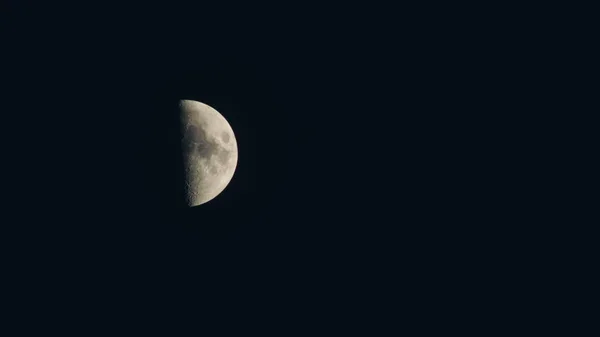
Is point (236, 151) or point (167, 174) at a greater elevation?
point (236, 151)

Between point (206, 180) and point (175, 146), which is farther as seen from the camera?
point (206, 180)

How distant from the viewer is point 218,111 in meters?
3.34


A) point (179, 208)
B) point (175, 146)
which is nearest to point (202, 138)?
point (175, 146)

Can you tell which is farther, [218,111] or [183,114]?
[218,111]

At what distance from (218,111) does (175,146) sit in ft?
1.82

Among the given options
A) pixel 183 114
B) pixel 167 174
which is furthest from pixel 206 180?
pixel 183 114

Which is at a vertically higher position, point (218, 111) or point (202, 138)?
point (218, 111)

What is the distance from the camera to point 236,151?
3336 millimetres

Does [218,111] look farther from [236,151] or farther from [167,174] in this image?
[167,174]

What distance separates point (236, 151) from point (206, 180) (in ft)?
1.23

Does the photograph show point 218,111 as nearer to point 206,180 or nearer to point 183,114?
point 183,114

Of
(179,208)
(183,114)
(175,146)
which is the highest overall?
(183,114)

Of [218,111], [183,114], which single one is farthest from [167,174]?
[218,111]

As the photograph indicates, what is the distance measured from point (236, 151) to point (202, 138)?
14.2 inches
